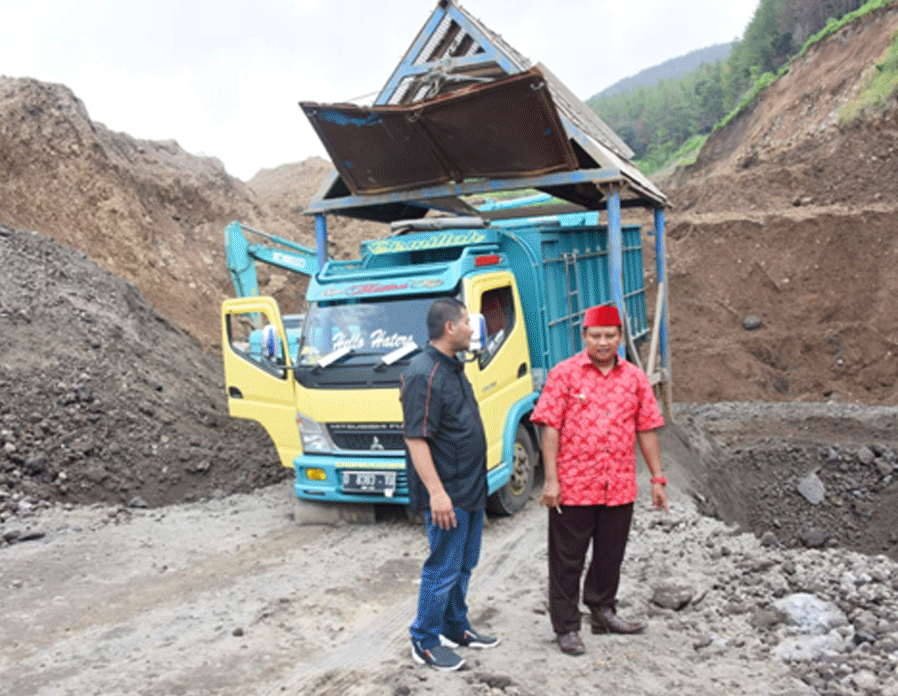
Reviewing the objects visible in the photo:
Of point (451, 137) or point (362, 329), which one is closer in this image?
point (362, 329)

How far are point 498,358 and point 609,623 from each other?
10.6ft

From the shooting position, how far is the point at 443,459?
13.9 feet

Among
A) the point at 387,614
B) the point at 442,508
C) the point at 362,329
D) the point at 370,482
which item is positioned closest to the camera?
the point at 442,508

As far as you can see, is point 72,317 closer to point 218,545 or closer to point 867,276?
point 218,545

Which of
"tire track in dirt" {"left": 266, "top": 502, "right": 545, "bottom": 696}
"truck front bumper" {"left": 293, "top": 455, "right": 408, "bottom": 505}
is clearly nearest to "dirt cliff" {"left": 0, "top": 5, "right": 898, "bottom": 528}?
"truck front bumper" {"left": 293, "top": 455, "right": 408, "bottom": 505}

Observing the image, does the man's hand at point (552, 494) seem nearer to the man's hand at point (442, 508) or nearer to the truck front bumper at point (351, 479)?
the man's hand at point (442, 508)

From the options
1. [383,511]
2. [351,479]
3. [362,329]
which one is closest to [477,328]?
[362,329]

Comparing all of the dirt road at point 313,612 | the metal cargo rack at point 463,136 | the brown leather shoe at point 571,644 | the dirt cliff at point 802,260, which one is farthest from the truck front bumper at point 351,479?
the dirt cliff at point 802,260

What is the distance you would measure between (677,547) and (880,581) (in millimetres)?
1487

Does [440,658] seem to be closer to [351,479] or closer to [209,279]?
[351,479]

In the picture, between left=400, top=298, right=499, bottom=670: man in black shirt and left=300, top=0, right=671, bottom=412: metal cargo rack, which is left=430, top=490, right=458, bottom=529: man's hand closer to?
left=400, top=298, right=499, bottom=670: man in black shirt

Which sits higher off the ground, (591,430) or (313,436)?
(591,430)

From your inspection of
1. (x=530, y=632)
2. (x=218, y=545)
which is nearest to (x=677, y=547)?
(x=530, y=632)

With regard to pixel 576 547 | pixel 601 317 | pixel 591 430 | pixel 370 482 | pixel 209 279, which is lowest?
pixel 370 482
